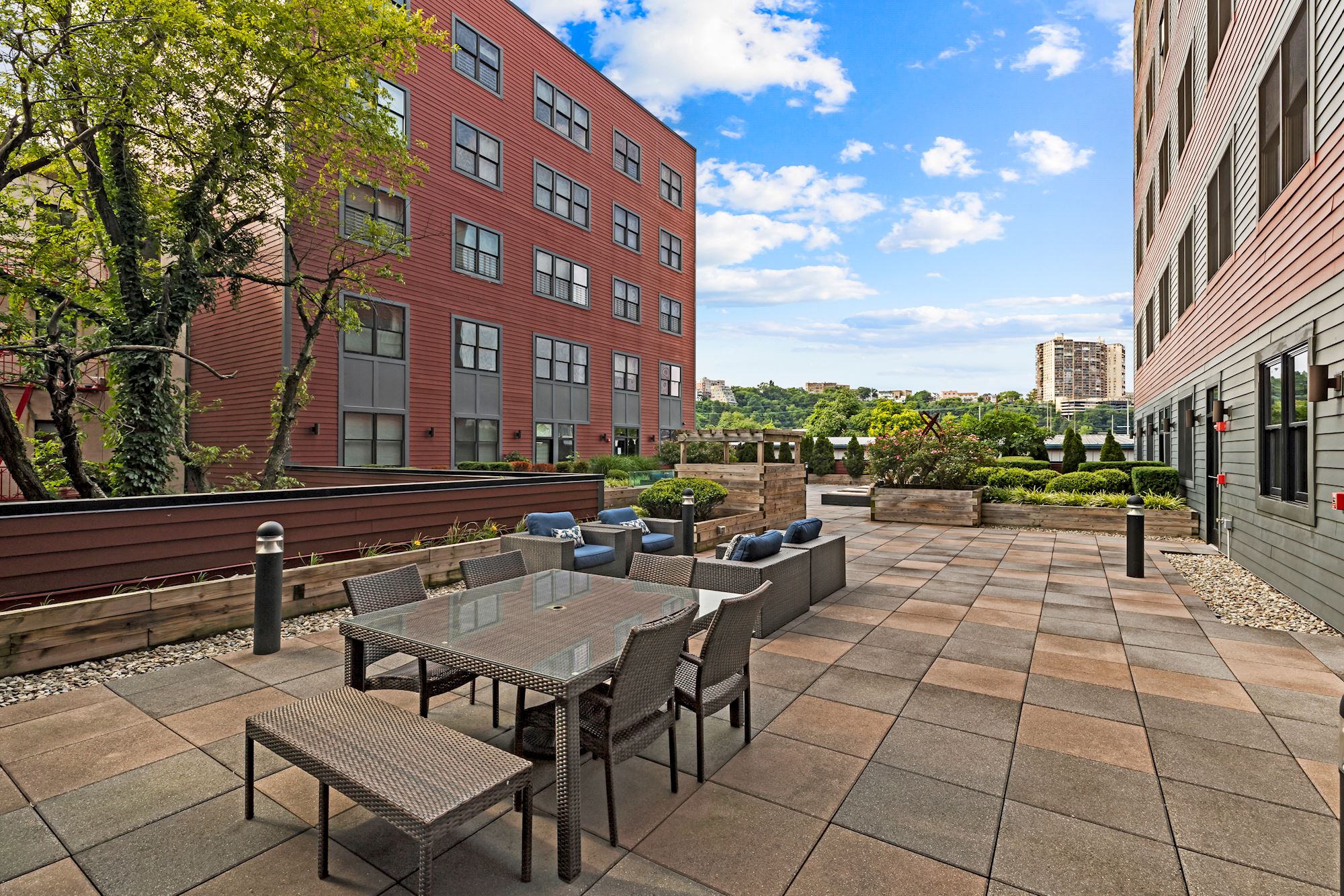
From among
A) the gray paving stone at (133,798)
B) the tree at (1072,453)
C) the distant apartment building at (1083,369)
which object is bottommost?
the gray paving stone at (133,798)

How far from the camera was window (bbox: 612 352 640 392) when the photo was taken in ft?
77.9

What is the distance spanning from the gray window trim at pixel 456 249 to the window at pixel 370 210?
137 cm

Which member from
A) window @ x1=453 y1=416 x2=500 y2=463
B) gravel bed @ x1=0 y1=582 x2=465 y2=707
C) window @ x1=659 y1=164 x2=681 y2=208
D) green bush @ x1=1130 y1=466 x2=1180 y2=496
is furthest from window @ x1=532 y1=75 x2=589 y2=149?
green bush @ x1=1130 y1=466 x2=1180 y2=496

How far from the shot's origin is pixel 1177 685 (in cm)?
459

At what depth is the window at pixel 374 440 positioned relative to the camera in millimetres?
15367

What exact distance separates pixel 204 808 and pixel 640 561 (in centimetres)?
281

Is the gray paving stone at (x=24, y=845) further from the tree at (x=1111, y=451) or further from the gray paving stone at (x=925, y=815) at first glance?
the tree at (x=1111, y=451)

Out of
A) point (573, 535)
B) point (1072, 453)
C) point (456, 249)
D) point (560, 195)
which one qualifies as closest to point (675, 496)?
point (573, 535)

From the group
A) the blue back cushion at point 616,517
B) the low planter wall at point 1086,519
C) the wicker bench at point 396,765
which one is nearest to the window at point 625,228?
the low planter wall at point 1086,519

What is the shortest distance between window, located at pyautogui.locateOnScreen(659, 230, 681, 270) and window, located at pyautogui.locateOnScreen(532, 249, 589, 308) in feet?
17.6

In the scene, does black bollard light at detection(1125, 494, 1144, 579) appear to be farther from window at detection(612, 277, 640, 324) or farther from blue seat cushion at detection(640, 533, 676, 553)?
window at detection(612, 277, 640, 324)

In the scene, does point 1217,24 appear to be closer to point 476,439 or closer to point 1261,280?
point 1261,280

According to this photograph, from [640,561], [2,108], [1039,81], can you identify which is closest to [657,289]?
[1039,81]

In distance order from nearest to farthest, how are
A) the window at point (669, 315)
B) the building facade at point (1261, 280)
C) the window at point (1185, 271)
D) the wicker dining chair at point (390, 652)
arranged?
the wicker dining chair at point (390, 652) → the building facade at point (1261, 280) → the window at point (1185, 271) → the window at point (669, 315)
